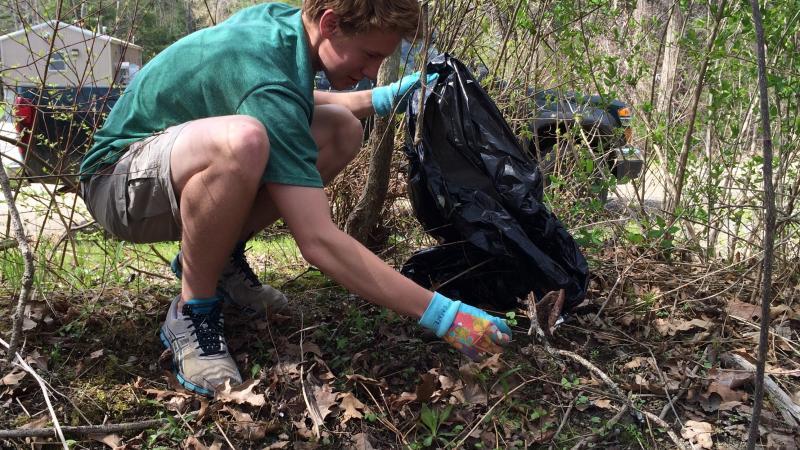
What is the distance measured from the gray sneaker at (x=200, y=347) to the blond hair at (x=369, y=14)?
2.92 ft

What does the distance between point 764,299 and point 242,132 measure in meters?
1.20

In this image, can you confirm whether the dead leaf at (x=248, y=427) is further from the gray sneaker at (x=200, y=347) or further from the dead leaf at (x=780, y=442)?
the dead leaf at (x=780, y=442)

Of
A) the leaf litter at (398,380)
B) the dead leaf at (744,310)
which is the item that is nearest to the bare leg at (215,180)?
the leaf litter at (398,380)

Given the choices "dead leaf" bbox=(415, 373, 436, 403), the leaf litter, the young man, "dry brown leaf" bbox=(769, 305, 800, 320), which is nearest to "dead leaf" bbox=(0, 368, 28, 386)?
the leaf litter

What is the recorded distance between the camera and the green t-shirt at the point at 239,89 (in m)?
1.72

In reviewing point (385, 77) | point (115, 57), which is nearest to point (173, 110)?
point (385, 77)

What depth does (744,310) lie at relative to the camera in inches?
92.7

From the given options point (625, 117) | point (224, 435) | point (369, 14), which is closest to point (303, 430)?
point (224, 435)

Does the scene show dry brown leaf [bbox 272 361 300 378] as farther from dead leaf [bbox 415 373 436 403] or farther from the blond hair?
the blond hair

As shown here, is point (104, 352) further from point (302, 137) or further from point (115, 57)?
point (115, 57)

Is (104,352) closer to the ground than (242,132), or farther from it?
closer to the ground

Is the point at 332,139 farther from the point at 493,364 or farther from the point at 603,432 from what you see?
the point at 603,432

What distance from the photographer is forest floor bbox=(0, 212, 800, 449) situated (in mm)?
1759

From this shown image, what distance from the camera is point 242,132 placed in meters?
1.65
